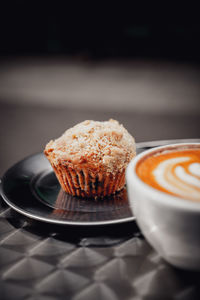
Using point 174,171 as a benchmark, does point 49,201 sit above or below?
below

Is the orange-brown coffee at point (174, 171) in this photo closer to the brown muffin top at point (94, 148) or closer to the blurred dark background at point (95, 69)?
the brown muffin top at point (94, 148)

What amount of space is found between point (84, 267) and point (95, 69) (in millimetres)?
5330

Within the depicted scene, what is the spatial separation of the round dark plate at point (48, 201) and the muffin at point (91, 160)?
0.04 meters

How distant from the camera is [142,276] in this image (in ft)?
2.00

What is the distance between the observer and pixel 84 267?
25.5 inches

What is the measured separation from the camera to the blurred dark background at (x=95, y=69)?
261 cm

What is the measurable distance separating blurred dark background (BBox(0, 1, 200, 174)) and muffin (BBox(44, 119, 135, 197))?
2.92 ft

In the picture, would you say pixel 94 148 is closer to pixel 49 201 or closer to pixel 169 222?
pixel 49 201

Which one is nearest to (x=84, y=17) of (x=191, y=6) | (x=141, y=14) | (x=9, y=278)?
(x=141, y=14)

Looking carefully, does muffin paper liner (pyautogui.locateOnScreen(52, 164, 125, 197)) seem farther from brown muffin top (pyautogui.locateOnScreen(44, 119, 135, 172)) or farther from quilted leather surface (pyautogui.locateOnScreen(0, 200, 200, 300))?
quilted leather surface (pyautogui.locateOnScreen(0, 200, 200, 300))

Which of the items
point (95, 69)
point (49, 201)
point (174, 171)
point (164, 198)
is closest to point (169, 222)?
point (164, 198)

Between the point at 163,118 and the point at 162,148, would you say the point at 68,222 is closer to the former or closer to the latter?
the point at 162,148

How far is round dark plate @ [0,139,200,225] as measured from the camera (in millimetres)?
789

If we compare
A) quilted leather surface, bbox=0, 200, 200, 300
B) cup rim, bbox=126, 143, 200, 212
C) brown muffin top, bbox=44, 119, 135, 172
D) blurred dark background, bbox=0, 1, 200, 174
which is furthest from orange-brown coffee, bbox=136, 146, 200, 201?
blurred dark background, bbox=0, 1, 200, 174
